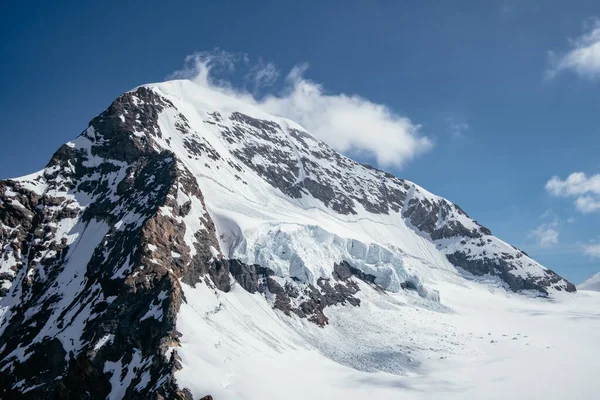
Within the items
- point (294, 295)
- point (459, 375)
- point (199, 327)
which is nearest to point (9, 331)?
point (199, 327)

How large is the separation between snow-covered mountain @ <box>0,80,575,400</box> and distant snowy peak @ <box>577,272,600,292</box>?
184ft

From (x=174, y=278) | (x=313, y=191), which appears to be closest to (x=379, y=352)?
(x=174, y=278)

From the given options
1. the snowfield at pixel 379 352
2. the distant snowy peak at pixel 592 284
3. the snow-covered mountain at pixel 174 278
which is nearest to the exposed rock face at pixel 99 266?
the snow-covered mountain at pixel 174 278

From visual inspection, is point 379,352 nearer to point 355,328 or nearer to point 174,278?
point 355,328

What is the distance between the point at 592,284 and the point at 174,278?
182 meters

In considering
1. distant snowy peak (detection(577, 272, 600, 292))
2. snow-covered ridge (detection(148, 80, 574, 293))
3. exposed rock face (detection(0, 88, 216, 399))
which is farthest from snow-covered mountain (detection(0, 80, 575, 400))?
distant snowy peak (detection(577, 272, 600, 292))

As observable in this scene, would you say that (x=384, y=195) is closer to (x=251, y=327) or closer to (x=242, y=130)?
(x=242, y=130)

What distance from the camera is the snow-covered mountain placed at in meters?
42.9

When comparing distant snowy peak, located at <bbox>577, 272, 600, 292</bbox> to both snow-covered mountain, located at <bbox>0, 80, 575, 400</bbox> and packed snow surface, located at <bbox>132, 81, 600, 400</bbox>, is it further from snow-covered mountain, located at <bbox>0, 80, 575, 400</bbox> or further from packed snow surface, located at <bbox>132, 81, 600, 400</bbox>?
snow-covered mountain, located at <bbox>0, 80, 575, 400</bbox>

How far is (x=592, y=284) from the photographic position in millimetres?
172375

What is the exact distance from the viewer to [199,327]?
152 feet

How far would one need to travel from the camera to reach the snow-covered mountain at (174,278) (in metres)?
42.9

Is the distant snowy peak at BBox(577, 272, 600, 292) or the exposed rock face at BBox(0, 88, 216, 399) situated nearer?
the exposed rock face at BBox(0, 88, 216, 399)

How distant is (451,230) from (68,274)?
127771 millimetres
